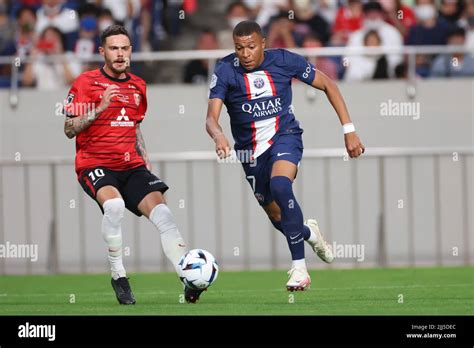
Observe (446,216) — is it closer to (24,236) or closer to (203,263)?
(24,236)

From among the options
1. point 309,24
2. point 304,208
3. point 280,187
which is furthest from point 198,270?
point 309,24

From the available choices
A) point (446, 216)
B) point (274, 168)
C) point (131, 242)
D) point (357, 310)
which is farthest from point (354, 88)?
point (357, 310)

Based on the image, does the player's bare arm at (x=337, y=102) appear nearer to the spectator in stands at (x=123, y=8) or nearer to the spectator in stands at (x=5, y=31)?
the spectator in stands at (x=123, y=8)

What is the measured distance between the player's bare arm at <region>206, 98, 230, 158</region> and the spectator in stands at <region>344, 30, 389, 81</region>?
710 centimetres

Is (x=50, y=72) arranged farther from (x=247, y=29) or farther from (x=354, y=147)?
(x=354, y=147)

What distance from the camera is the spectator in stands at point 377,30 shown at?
19344mm

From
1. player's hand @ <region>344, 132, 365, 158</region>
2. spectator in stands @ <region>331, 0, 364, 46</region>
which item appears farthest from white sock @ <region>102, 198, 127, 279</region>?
spectator in stands @ <region>331, 0, 364, 46</region>

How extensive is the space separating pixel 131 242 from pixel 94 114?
231 inches

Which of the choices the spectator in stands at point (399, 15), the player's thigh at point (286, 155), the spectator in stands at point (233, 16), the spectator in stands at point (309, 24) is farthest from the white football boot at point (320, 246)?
the spectator in stands at point (399, 15)

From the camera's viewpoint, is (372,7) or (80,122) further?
(372,7)

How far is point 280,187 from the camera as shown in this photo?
1209cm

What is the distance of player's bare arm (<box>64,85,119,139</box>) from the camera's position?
38.6ft

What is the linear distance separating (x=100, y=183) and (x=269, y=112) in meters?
1.68

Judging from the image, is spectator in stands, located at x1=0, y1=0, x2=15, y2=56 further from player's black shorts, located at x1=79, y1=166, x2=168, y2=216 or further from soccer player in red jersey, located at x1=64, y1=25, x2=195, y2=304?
player's black shorts, located at x1=79, y1=166, x2=168, y2=216
